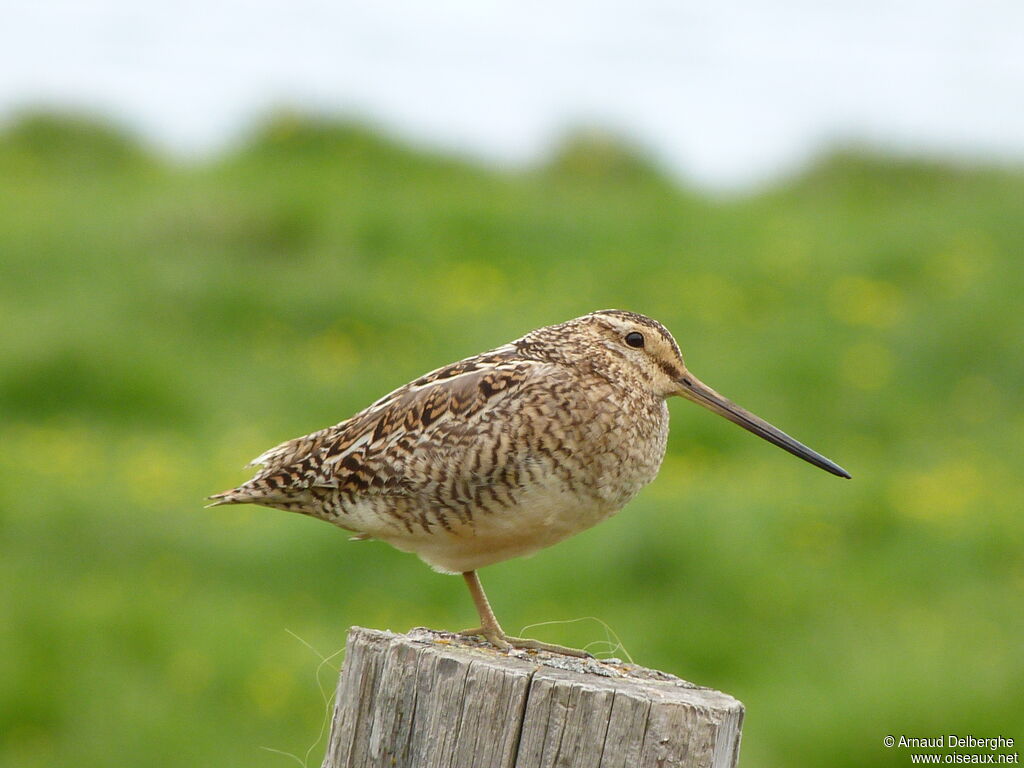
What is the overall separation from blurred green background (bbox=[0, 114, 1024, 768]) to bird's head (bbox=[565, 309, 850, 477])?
230 cm

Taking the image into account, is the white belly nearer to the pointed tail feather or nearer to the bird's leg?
the bird's leg

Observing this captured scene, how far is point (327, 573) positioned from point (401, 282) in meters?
5.83

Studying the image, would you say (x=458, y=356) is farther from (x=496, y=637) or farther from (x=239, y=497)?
(x=496, y=637)

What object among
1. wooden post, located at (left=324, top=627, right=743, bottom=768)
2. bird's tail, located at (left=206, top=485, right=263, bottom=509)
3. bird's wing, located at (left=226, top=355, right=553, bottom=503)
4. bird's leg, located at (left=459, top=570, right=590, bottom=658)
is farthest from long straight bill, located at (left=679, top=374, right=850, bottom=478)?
bird's tail, located at (left=206, top=485, right=263, bottom=509)

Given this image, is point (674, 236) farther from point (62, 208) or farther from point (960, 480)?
point (62, 208)

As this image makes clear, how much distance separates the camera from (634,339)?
5.23 m

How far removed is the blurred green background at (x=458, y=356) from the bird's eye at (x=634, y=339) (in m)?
2.34

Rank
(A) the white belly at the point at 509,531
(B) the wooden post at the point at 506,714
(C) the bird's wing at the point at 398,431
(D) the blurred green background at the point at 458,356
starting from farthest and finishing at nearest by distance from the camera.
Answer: (D) the blurred green background at the point at 458,356, (C) the bird's wing at the point at 398,431, (A) the white belly at the point at 509,531, (B) the wooden post at the point at 506,714

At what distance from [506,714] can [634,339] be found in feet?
5.62

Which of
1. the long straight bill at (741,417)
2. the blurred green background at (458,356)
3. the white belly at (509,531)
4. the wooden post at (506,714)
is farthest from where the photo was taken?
the blurred green background at (458,356)

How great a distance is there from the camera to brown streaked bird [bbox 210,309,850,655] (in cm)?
482

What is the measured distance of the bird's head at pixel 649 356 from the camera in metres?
5.20

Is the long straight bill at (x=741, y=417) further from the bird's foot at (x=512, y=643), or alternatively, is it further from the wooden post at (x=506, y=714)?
the wooden post at (x=506, y=714)

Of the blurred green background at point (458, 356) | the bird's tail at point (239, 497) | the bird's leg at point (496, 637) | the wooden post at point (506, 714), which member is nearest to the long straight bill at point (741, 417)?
the bird's leg at point (496, 637)
